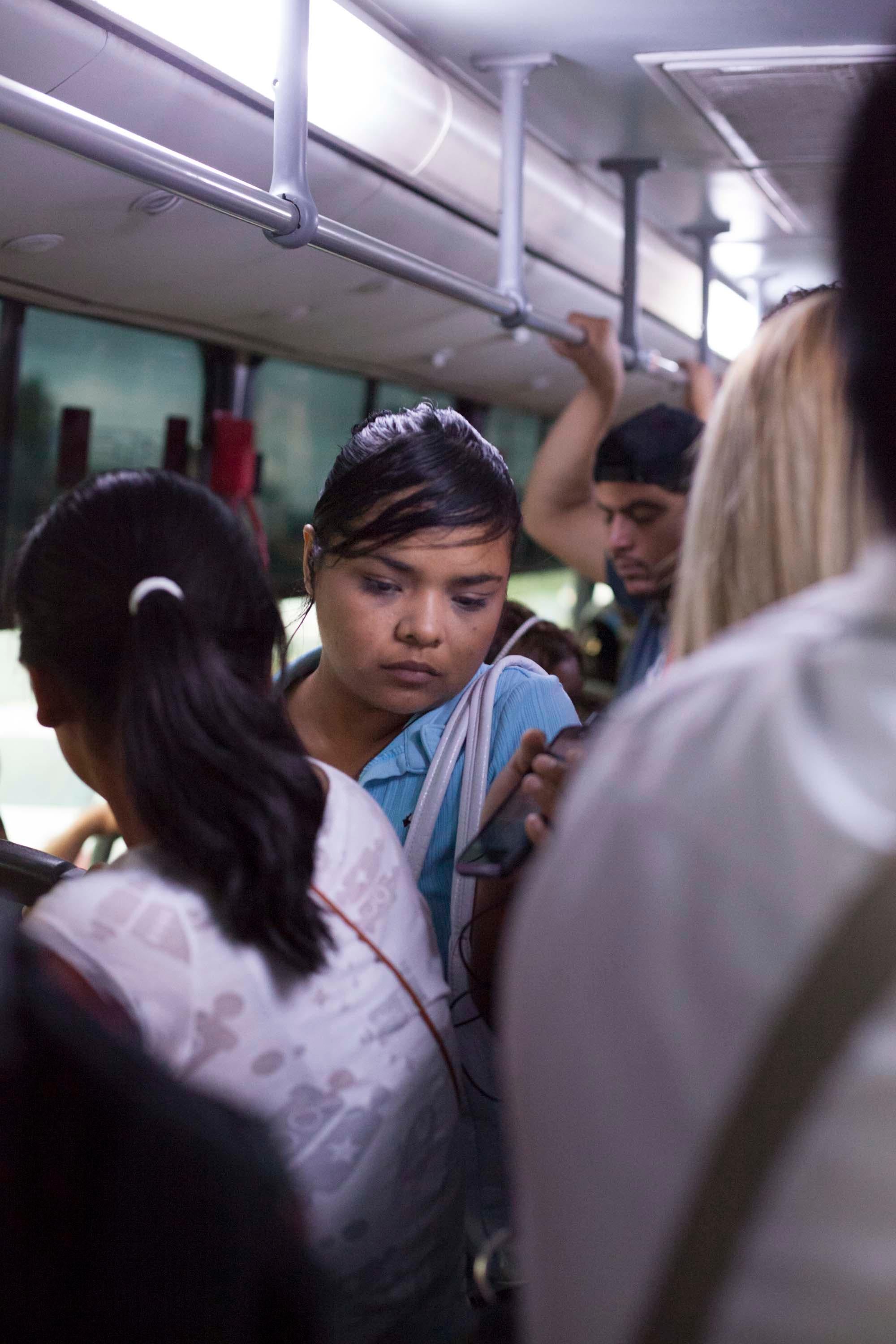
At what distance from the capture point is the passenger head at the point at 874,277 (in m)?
0.71

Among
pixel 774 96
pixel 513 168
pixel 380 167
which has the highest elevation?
pixel 774 96

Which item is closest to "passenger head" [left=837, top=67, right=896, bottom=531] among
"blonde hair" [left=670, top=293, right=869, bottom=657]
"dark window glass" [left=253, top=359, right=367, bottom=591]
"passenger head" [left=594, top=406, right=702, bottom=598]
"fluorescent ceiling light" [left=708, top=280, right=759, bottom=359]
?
"blonde hair" [left=670, top=293, right=869, bottom=657]

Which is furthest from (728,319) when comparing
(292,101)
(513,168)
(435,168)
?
(292,101)

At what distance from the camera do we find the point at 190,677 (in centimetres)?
107

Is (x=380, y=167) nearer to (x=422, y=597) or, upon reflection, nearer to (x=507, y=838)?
(x=422, y=597)

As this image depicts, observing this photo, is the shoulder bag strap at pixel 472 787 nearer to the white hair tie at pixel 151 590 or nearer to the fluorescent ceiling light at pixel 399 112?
the white hair tie at pixel 151 590

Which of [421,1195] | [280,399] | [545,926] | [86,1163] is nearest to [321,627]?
[421,1195]

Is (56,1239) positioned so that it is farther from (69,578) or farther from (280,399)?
(280,399)

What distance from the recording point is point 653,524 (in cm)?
274

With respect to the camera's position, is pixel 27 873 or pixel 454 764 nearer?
pixel 454 764

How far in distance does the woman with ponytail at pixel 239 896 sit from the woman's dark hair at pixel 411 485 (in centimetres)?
48

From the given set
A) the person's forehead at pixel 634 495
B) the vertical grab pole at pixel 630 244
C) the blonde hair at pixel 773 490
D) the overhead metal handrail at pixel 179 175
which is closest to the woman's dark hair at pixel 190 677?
the blonde hair at pixel 773 490

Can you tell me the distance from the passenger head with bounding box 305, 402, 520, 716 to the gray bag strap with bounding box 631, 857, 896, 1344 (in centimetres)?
106

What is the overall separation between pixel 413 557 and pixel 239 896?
730mm
